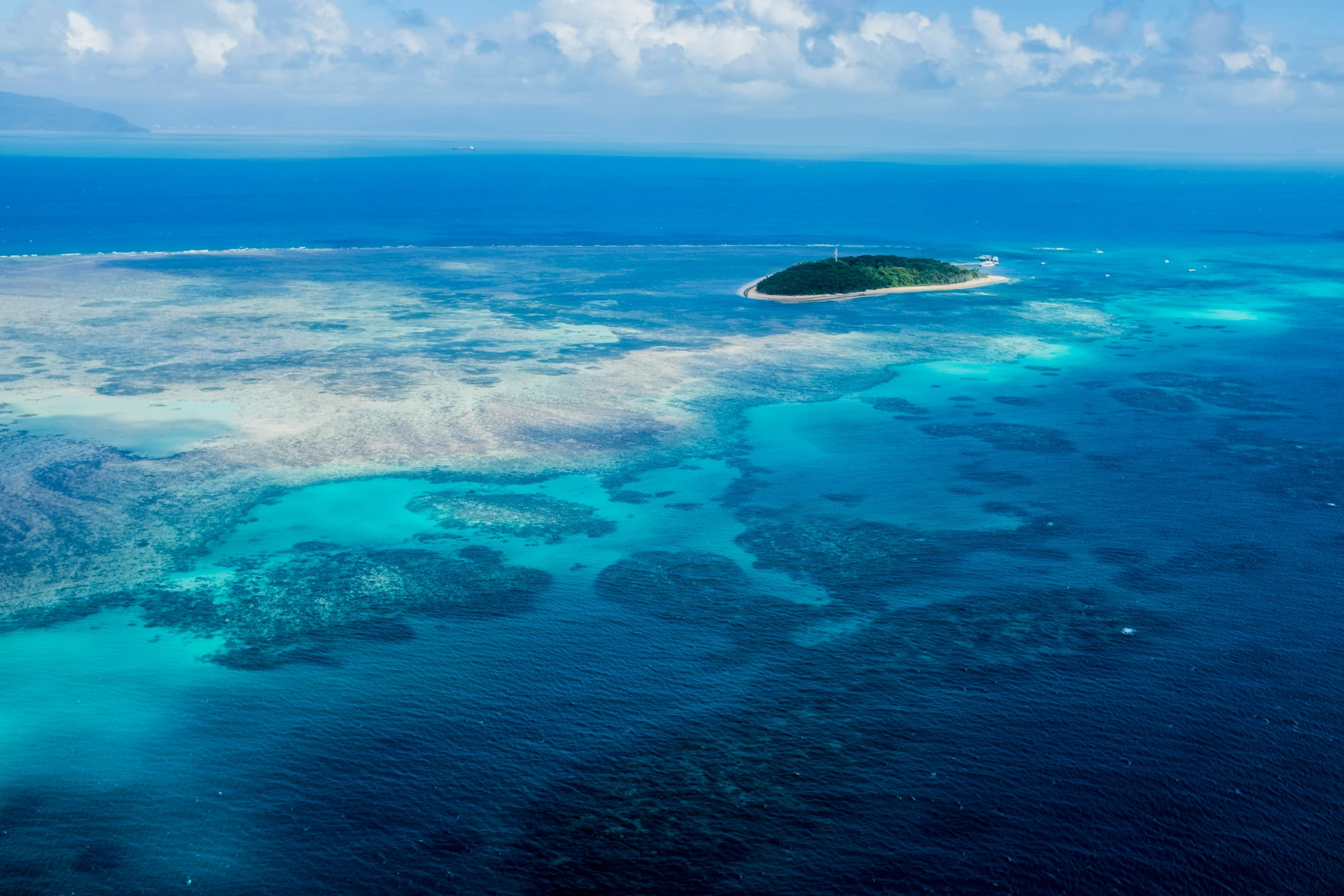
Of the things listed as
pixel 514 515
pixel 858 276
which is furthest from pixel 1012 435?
pixel 858 276

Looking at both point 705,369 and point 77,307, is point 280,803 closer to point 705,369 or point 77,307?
point 705,369

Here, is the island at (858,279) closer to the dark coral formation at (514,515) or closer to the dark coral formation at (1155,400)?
the dark coral formation at (1155,400)

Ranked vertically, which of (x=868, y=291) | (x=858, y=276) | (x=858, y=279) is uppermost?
(x=858, y=276)

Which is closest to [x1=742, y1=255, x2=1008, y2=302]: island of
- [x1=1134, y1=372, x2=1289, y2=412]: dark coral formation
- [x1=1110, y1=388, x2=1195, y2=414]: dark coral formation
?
[x1=1134, y1=372, x2=1289, y2=412]: dark coral formation

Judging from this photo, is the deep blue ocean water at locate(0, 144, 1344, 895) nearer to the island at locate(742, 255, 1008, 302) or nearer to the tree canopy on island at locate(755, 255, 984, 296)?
the island at locate(742, 255, 1008, 302)

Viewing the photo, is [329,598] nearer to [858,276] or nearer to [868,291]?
[868,291]

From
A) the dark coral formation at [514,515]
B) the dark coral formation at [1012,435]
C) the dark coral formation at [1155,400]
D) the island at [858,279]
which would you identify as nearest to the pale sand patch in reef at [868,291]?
the island at [858,279]
